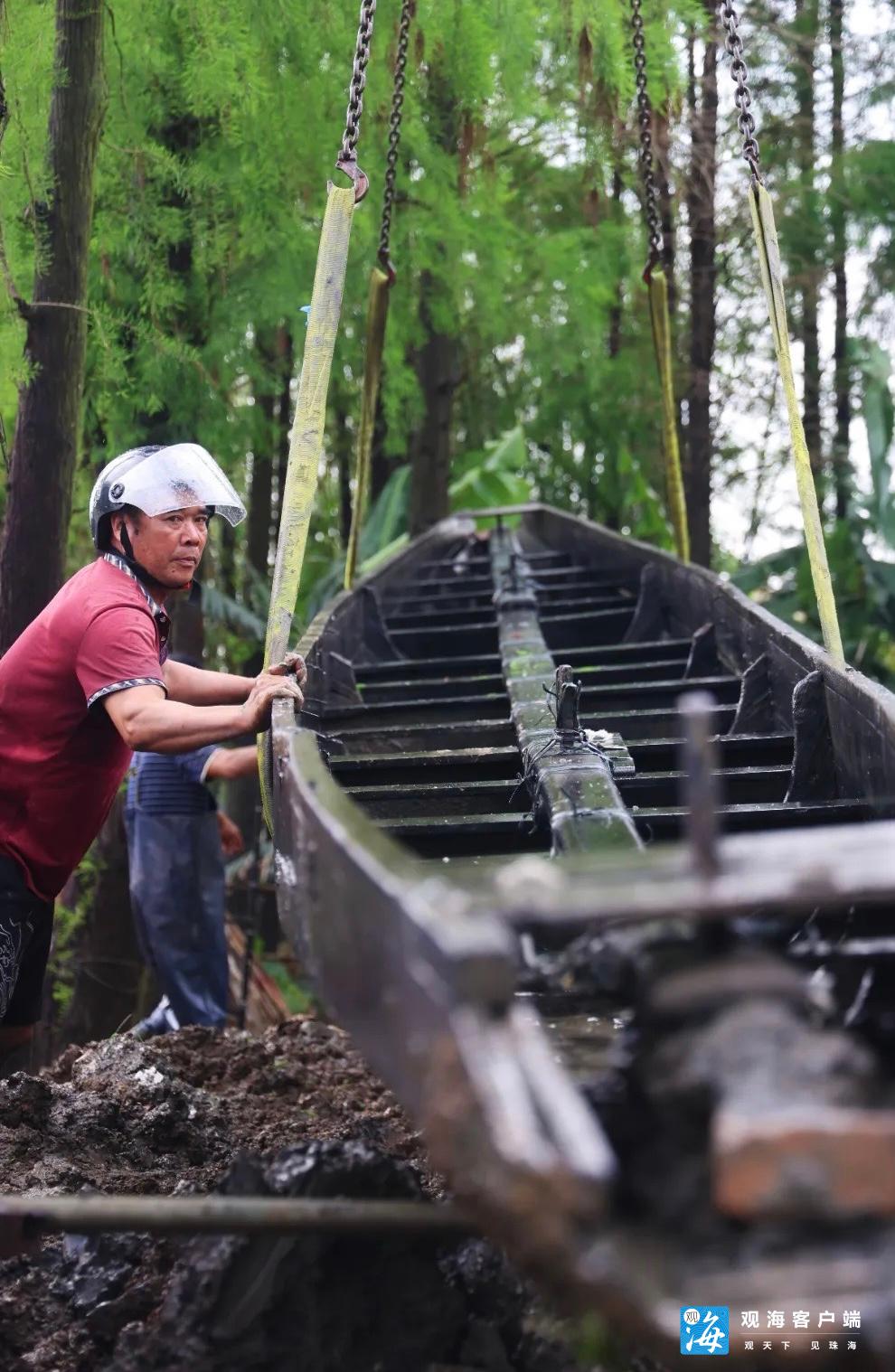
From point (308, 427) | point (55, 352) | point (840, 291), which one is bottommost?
point (308, 427)

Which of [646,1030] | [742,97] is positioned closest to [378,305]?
[742,97]

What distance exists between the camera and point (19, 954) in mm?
3686

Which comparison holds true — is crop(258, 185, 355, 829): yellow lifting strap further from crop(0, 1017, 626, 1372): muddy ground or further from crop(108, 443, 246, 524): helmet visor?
crop(0, 1017, 626, 1372): muddy ground

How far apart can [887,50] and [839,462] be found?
12.1 feet

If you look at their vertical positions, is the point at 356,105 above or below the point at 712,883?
above

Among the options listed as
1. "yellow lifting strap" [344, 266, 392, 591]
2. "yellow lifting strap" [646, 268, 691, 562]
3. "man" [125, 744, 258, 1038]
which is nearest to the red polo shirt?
"man" [125, 744, 258, 1038]

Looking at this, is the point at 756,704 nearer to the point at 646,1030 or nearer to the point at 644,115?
the point at 644,115

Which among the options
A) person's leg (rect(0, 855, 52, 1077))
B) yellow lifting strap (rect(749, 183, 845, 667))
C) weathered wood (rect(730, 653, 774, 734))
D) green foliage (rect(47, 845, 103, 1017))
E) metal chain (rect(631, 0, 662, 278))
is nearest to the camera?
person's leg (rect(0, 855, 52, 1077))

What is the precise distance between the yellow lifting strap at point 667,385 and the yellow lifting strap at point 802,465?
6.06ft

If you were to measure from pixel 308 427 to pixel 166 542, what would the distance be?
665 millimetres

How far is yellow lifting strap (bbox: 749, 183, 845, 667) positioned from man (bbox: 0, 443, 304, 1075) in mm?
1505

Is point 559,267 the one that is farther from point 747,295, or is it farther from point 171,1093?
point 171,1093

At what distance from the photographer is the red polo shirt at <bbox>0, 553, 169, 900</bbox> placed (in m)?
3.33

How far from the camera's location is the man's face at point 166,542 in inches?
143
